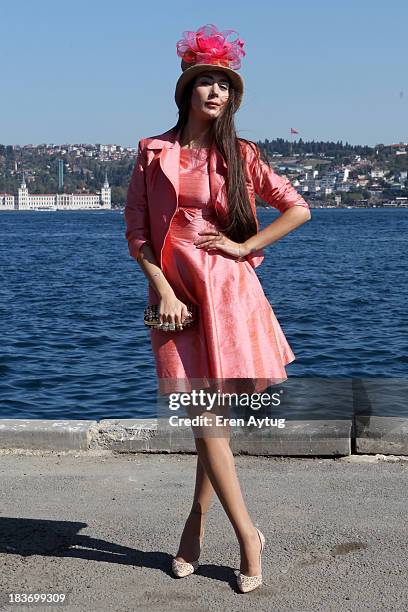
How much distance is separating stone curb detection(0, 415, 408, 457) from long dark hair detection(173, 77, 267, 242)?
1.75 m

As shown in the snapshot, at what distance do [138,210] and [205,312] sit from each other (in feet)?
Result: 1.51

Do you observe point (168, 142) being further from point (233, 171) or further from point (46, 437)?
point (46, 437)

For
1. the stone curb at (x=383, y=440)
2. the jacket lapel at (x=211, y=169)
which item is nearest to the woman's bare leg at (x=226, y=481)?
the jacket lapel at (x=211, y=169)

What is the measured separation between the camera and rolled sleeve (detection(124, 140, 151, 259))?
398 centimetres

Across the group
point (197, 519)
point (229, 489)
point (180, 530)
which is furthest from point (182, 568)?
point (180, 530)

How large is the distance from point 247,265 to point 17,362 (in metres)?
15.7

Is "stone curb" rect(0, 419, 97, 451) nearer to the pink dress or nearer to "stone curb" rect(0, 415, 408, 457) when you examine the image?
"stone curb" rect(0, 415, 408, 457)

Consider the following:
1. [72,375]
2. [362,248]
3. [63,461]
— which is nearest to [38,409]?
[72,375]

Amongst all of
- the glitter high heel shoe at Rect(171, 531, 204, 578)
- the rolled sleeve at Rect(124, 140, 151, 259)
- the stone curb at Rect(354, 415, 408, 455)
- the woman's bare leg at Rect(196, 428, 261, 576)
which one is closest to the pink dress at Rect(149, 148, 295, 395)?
the rolled sleeve at Rect(124, 140, 151, 259)

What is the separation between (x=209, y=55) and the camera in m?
3.91

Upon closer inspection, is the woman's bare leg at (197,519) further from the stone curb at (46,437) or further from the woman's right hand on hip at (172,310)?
the stone curb at (46,437)

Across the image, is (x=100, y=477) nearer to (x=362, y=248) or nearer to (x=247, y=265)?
(x=247, y=265)

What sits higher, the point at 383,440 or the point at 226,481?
the point at 226,481

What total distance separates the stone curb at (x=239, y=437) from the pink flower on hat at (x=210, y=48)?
7.08 feet
